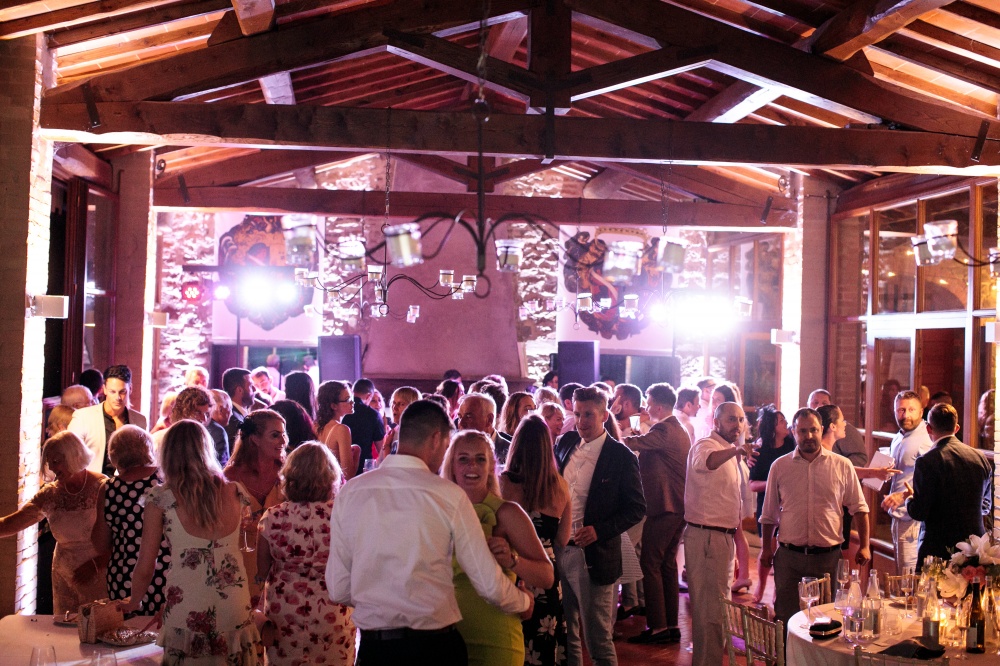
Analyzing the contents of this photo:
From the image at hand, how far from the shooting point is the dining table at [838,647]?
351 centimetres

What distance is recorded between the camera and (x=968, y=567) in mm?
3740

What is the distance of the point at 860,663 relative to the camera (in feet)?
11.1

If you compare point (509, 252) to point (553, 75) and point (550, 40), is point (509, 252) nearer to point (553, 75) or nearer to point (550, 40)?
point (553, 75)

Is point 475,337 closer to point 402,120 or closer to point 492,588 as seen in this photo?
point 402,120

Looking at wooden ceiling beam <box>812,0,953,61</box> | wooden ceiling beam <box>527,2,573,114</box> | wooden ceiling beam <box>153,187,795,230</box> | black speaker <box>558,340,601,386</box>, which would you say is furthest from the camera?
black speaker <box>558,340,601,386</box>

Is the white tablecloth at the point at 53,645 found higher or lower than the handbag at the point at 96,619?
lower

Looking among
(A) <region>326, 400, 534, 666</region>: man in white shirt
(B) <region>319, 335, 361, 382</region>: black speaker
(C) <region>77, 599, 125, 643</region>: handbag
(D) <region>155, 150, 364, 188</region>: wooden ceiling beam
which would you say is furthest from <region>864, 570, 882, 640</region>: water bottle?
(B) <region>319, 335, 361, 382</region>: black speaker

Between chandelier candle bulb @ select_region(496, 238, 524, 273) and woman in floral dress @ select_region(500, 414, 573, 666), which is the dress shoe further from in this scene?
woman in floral dress @ select_region(500, 414, 573, 666)

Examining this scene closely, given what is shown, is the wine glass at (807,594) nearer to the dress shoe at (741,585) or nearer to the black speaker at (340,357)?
the dress shoe at (741,585)

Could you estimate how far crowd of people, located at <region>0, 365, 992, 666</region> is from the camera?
8.54ft

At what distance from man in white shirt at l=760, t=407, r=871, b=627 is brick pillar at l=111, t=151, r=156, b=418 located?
623 cm

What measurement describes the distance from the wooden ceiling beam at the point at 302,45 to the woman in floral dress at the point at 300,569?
339cm

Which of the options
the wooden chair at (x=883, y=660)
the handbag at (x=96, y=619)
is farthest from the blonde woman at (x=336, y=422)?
the wooden chair at (x=883, y=660)

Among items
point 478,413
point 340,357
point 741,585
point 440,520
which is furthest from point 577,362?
point 440,520
